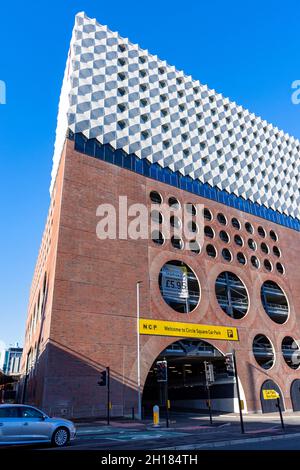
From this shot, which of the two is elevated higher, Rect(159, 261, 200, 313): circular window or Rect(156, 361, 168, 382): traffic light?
Rect(159, 261, 200, 313): circular window

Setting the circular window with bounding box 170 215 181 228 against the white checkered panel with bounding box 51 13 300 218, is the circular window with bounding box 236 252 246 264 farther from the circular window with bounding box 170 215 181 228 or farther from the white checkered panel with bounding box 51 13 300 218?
the circular window with bounding box 170 215 181 228

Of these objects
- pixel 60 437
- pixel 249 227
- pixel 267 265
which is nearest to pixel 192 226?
pixel 249 227

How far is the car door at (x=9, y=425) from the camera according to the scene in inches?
481

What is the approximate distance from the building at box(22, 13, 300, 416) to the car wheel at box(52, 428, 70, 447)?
13.6m

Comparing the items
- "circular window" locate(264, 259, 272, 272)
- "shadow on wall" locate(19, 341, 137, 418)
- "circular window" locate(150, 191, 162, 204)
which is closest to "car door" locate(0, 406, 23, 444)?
"shadow on wall" locate(19, 341, 137, 418)

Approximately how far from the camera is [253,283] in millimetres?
44812

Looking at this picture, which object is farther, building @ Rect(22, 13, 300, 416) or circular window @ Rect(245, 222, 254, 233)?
circular window @ Rect(245, 222, 254, 233)

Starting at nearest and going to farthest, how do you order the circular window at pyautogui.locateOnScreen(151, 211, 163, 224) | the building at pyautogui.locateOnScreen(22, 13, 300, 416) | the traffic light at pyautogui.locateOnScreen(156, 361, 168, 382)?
1. the traffic light at pyautogui.locateOnScreen(156, 361, 168, 382)
2. the building at pyautogui.locateOnScreen(22, 13, 300, 416)
3. the circular window at pyautogui.locateOnScreen(151, 211, 163, 224)

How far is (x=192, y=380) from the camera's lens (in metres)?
47.6

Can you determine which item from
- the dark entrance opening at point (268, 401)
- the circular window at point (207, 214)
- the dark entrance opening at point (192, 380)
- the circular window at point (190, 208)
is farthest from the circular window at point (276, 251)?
the dark entrance opening at point (268, 401)

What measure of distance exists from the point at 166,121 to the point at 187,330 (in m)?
25.2

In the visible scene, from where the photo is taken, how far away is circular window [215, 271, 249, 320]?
41125 mm

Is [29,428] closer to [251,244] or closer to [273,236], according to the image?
[251,244]

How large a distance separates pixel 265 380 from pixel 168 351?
12742 millimetres
